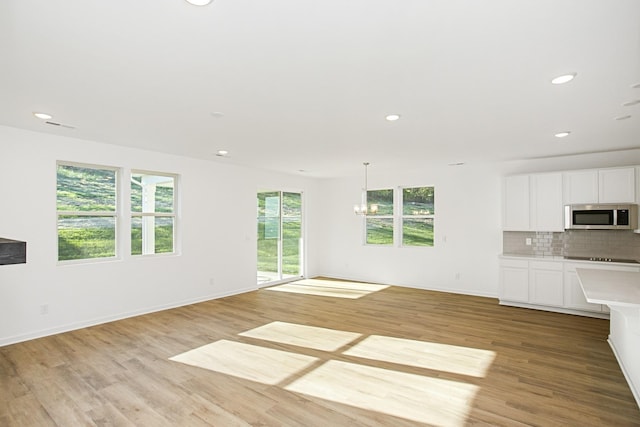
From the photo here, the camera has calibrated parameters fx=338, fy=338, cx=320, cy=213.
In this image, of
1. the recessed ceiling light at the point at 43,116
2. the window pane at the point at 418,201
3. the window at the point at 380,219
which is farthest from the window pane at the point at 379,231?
the recessed ceiling light at the point at 43,116

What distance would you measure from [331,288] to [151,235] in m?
3.60

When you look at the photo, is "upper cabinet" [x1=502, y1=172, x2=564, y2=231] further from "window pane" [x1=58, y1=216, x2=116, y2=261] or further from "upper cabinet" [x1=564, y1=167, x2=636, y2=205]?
"window pane" [x1=58, y1=216, x2=116, y2=261]

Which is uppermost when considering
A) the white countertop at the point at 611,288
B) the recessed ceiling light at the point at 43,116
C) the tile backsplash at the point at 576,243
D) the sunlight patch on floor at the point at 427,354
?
the recessed ceiling light at the point at 43,116

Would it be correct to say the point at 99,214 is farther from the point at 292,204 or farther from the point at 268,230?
the point at 292,204

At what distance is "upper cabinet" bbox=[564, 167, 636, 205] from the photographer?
4844mm

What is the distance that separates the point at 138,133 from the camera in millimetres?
4188

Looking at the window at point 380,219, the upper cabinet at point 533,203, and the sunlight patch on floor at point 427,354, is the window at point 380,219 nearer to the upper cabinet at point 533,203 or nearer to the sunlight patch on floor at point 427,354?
the upper cabinet at point 533,203

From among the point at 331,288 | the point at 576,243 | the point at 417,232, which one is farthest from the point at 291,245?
the point at 576,243

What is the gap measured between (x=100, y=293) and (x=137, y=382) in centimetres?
222

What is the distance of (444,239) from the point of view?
682 cm

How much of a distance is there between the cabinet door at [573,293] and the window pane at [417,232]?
243 cm

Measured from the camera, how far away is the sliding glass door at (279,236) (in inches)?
287

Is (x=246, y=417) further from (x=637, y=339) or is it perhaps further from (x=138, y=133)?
(x=138, y=133)

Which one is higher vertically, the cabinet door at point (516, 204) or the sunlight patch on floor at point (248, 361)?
the cabinet door at point (516, 204)
